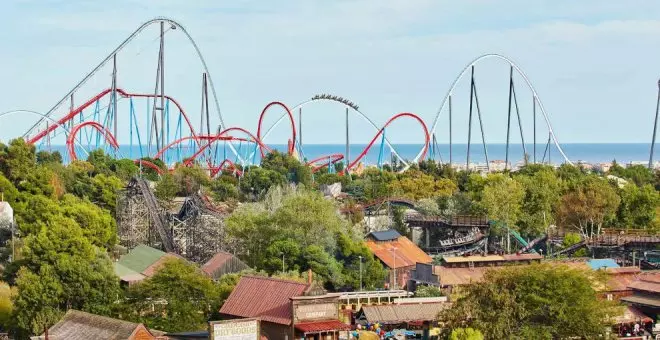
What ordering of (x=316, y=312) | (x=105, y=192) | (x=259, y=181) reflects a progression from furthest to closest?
1. (x=259, y=181)
2. (x=105, y=192)
3. (x=316, y=312)

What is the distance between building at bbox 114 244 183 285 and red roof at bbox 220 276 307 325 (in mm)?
8581

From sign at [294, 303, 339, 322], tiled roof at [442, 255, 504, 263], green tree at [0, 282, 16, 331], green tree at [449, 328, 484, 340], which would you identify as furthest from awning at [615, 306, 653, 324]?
green tree at [0, 282, 16, 331]

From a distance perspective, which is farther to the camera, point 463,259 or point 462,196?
point 462,196

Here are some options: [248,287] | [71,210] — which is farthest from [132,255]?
[248,287]

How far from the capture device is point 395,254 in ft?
173

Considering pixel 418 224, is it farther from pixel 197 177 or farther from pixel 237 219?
pixel 197 177

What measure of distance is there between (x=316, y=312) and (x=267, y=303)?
2.18 m

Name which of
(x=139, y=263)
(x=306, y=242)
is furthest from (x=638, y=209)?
(x=139, y=263)

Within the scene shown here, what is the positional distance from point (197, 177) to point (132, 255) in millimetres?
30955

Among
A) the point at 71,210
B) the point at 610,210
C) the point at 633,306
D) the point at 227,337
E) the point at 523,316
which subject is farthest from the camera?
the point at 610,210

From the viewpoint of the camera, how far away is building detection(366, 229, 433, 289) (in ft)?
167

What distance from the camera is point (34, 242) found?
41.0m

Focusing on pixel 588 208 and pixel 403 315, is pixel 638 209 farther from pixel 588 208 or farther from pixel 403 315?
pixel 403 315

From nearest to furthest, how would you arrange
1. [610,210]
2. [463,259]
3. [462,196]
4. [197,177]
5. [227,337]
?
[227,337] < [463,259] < [610,210] < [462,196] < [197,177]
